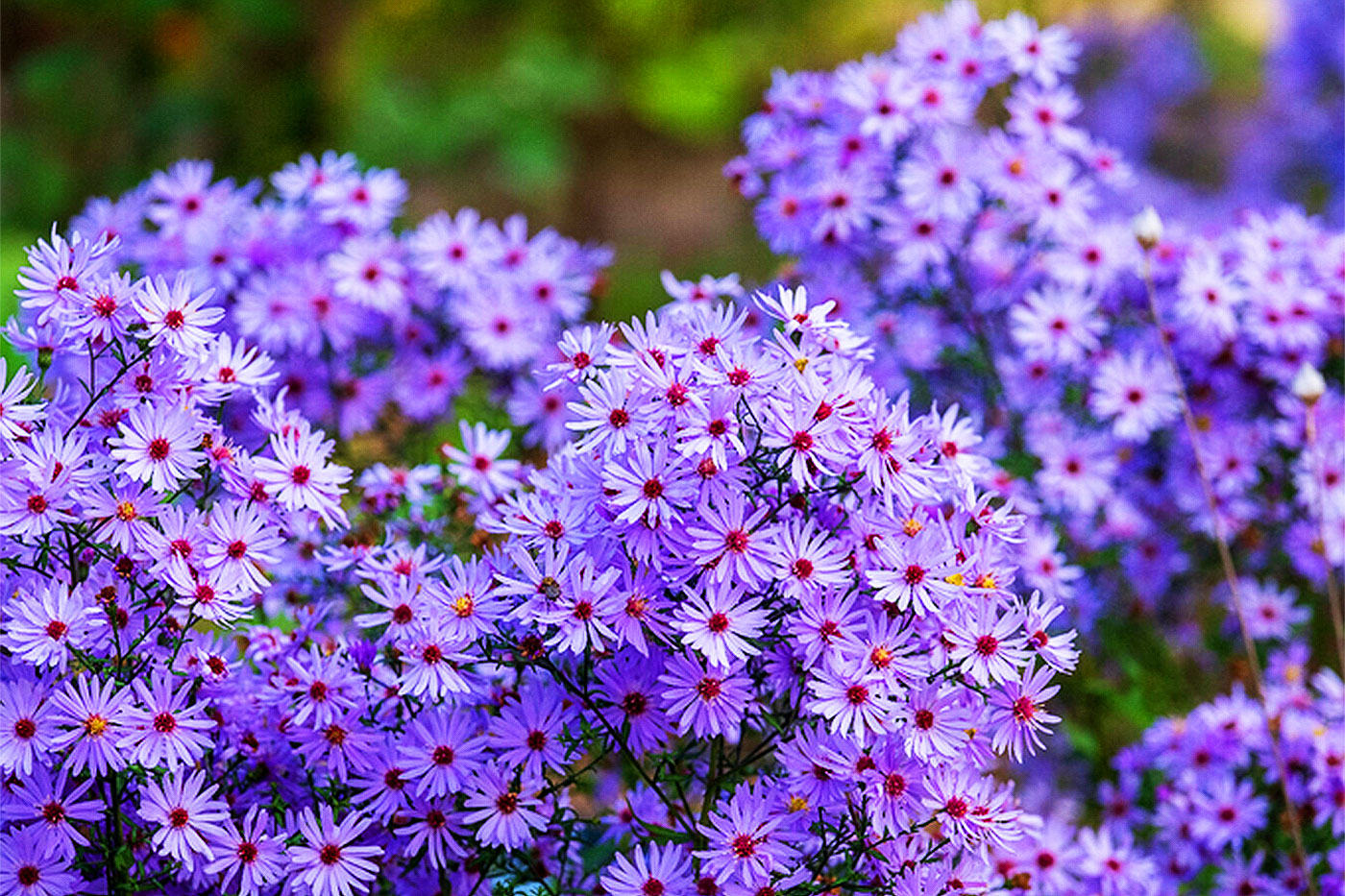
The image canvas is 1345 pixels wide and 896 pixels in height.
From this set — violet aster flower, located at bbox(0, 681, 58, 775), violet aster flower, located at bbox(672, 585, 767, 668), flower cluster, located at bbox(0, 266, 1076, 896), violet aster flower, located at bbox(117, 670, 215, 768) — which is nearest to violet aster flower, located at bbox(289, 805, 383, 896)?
flower cluster, located at bbox(0, 266, 1076, 896)

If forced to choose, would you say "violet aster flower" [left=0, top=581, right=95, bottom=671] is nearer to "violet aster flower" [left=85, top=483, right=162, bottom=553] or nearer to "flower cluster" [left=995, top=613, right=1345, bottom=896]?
"violet aster flower" [left=85, top=483, right=162, bottom=553]

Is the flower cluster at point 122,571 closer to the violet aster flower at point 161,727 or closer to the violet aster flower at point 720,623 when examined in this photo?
the violet aster flower at point 161,727

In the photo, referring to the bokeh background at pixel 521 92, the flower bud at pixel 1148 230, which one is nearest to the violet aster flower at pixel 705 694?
the flower bud at pixel 1148 230

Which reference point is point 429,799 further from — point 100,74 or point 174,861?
point 100,74

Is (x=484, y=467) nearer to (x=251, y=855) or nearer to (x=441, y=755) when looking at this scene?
(x=441, y=755)

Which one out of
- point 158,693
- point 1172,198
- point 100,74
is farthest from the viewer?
point 100,74

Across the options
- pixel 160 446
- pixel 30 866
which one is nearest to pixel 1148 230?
pixel 160 446

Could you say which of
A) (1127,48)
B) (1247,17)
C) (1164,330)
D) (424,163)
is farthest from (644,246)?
(1164,330)
